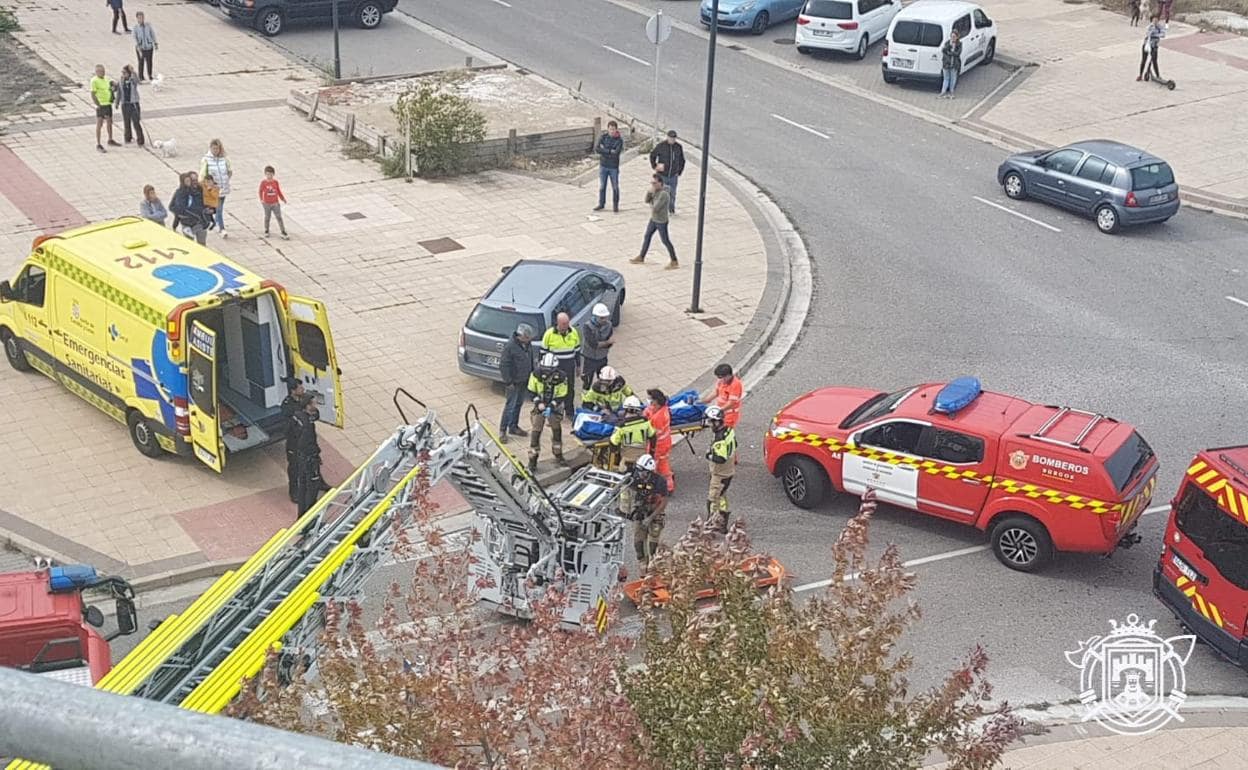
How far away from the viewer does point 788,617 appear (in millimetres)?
8008

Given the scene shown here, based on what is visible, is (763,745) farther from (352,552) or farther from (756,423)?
(756,423)

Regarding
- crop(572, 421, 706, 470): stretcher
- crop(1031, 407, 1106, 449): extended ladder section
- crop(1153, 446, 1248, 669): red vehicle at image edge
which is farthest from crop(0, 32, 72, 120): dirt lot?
crop(1153, 446, 1248, 669): red vehicle at image edge

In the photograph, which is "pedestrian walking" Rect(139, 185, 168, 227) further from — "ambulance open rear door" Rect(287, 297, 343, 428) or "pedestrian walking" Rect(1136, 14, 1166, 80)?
"pedestrian walking" Rect(1136, 14, 1166, 80)

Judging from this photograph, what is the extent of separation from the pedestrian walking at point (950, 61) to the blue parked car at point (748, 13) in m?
5.92

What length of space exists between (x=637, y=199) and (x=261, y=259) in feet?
21.9

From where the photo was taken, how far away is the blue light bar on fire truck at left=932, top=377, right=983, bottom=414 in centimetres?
1496

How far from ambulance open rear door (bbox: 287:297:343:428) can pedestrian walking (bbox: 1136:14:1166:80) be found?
22533mm

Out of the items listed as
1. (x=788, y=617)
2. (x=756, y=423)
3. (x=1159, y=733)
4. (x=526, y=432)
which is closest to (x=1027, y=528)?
(x=1159, y=733)

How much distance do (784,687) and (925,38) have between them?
26489mm

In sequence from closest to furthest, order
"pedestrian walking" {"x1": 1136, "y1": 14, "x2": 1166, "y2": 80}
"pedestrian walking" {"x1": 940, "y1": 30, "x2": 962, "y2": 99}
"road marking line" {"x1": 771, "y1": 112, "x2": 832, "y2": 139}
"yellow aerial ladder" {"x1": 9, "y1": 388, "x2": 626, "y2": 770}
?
"yellow aerial ladder" {"x1": 9, "y1": 388, "x2": 626, "y2": 770}
"road marking line" {"x1": 771, "y1": 112, "x2": 832, "y2": 139}
"pedestrian walking" {"x1": 940, "y1": 30, "x2": 962, "y2": 99}
"pedestrian walking" {"x1": 1136, "y1": 14, "x2": 1166, "y2": 80}

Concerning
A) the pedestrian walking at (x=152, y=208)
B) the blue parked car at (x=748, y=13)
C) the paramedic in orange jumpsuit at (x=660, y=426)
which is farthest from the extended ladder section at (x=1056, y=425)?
the blue parked car at (x=748, y=13)

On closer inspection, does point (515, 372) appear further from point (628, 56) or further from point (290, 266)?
point (628, 56)

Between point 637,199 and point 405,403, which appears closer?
point 405,403

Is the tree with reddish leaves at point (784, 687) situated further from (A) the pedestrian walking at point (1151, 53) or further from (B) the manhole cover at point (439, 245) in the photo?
(A) the pedestrian walking at point (1151, 53)
